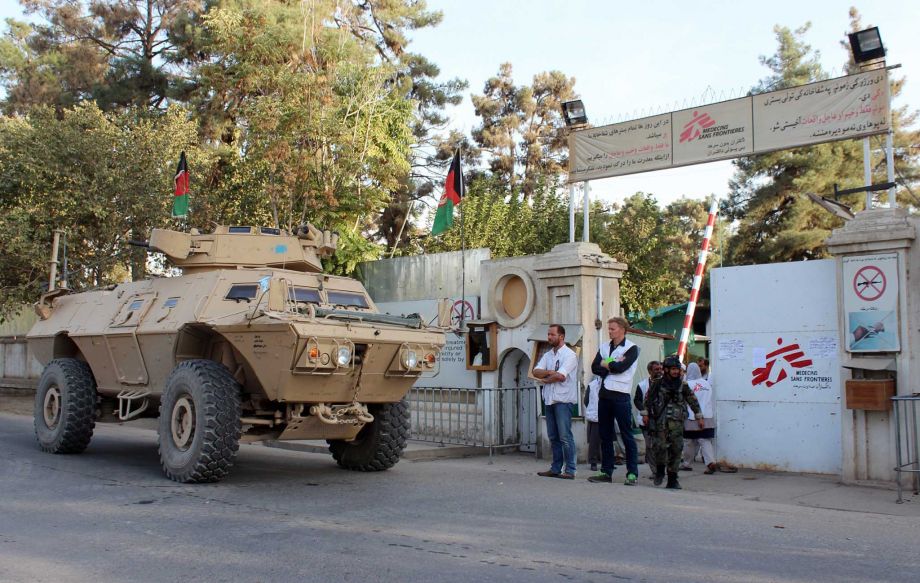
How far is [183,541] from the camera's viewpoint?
611 centimetres

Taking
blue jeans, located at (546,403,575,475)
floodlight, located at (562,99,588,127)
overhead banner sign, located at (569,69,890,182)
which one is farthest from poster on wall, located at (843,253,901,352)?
floodlight, located at (562,99,588,127)

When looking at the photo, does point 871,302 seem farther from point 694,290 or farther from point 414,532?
point 414,532

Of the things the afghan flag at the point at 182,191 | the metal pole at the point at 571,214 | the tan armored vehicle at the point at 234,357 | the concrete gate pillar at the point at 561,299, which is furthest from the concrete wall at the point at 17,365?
the metal pole at the point at 571,214

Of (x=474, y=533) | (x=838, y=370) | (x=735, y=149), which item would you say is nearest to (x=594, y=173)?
(x=735, y=149)

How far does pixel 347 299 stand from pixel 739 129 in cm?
537

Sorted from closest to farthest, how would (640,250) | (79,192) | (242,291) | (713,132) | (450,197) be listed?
(242,291)
(713,132)
(450,197)
(79,192)
(640,250)

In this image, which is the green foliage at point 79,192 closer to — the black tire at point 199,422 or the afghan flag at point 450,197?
the afghan flag at point 450,197

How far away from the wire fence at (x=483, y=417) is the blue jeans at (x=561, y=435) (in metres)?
2.34

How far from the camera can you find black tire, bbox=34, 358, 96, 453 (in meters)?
10.7

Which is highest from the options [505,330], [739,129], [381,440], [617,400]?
[739,129]

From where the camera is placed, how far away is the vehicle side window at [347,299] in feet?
32.9

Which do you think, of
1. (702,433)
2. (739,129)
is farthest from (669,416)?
(739,129)

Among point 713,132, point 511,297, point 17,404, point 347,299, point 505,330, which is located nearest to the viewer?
point 347,299

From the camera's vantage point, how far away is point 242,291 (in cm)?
962
